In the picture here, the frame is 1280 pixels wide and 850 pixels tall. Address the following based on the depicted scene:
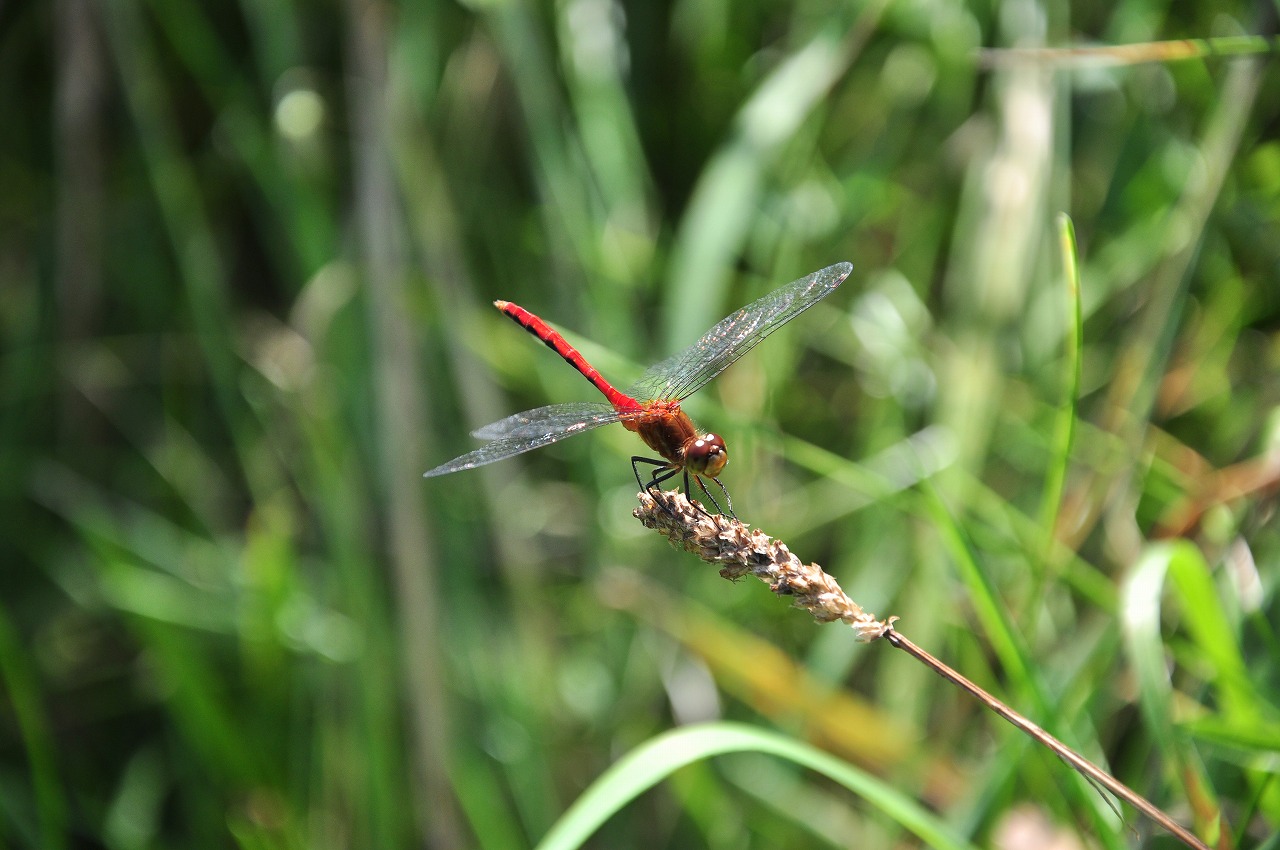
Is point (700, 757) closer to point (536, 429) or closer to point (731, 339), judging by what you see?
point (536, 429)

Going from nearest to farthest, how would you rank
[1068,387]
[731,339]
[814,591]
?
[814,591], [1068,387], [731,339]

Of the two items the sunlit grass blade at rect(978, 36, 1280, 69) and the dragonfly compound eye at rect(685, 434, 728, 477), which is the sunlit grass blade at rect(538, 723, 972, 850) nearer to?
the dragonfly compound eye at rect(685, 434, 728, 477)

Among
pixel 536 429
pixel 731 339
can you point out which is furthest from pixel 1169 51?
pixel 536 429

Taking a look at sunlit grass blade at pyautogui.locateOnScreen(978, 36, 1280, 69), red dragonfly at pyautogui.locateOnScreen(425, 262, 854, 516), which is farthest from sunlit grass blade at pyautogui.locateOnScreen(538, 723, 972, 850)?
sunlit grass blade at pyautogui.locateOnScreen(978, 36, 1280, 69)

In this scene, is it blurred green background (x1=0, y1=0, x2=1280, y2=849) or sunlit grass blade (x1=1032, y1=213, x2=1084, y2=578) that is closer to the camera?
sunlit grass blade (x1=1032, y1=213, x2=1084, y2=578)

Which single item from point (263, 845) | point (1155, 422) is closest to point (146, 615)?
point (263, 845)

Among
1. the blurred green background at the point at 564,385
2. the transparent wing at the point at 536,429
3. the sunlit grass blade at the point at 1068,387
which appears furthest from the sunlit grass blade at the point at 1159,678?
the transparent wing at the point at 536,429

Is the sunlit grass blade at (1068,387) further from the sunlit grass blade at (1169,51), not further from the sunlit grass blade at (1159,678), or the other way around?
the sunlit grass blade at (1169,51)
